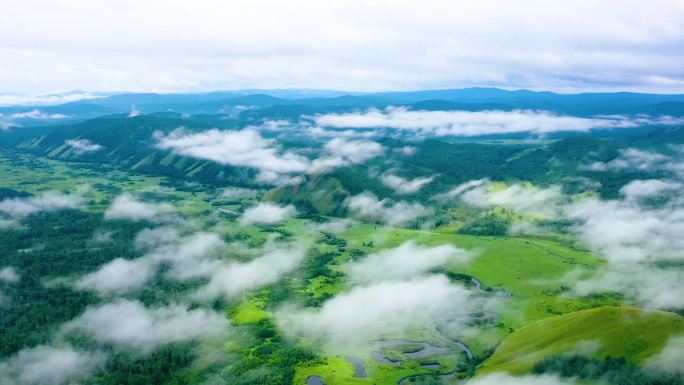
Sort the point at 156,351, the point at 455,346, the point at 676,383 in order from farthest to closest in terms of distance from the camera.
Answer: the point at 455,346 → the point at 156,351 → the point at 676,383

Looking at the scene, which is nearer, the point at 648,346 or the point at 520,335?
the point at 648,346

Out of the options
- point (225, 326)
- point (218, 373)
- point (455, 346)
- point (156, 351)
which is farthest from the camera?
point (225, 326)

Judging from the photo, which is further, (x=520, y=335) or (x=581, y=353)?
(x=520, y=335)

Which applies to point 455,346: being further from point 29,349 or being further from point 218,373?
point 29,349

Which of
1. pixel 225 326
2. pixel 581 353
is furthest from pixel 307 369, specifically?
pixel 581 353

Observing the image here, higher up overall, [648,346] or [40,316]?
[648,346]

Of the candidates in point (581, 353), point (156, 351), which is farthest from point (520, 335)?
point (156, 351)

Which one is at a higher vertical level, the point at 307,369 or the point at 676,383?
the point at 676,383

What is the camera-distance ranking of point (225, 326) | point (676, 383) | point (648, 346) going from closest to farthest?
point (676, 383) < point (648, 346) < point (225, 326)

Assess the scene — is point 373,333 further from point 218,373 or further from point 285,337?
point 218,373

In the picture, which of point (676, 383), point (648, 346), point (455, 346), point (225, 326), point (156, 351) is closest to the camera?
point (676, 383)
